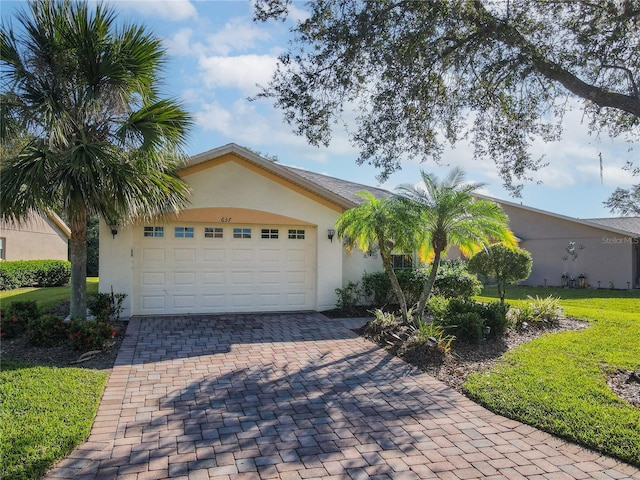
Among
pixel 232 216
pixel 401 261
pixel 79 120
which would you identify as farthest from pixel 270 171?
pixel 401 261

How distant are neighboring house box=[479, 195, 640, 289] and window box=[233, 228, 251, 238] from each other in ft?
49.8

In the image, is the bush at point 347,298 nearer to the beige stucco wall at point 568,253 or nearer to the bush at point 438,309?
the bush at point 438,309

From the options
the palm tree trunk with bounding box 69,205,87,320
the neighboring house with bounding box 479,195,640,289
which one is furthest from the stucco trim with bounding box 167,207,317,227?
the neighboring house with bounding box 479,195,640,289

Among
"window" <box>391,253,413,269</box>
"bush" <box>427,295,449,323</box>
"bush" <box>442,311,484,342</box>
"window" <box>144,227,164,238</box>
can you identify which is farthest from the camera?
"window" <box>391,253,413,269</box>

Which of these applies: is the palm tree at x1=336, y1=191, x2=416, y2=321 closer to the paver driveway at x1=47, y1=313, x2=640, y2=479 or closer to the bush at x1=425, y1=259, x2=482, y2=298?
the paver driveway at x1=47, y1=313, x2=640, y2=479

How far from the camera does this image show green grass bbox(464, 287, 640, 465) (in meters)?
4.68

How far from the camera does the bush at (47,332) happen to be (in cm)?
771

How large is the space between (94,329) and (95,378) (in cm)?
162

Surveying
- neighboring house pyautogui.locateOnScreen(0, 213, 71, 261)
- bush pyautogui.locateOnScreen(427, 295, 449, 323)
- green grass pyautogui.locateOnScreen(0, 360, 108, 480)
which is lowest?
green grass pyautogui.locateOnScreen(0, 360, 108, 480)

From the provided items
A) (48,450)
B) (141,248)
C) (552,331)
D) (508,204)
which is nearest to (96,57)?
(141,248)

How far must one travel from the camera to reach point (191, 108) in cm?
917

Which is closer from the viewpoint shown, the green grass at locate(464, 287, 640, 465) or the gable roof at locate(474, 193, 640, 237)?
the green grass at locate(464, 287, 640, 465)

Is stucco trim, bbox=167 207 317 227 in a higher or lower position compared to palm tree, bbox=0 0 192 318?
lower

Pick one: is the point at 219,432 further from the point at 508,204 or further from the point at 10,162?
the point at 508,204
